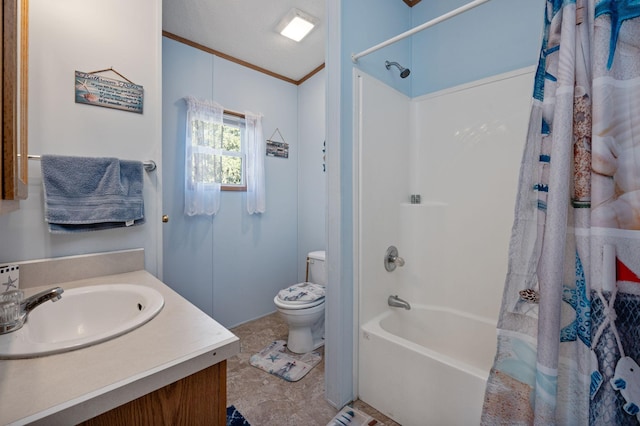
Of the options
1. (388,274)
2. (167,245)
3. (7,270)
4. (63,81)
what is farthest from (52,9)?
(388,274)

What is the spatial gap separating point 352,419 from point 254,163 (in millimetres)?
2089

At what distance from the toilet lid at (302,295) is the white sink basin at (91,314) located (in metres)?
1.15

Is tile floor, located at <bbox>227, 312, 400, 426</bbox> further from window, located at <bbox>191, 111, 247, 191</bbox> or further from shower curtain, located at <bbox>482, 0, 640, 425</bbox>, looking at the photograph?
window, located at <bbox>191, 111, 247, 191</bbox>

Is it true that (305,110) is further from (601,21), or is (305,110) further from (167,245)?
(601,21)

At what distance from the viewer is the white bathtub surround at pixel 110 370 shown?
51 centimetres

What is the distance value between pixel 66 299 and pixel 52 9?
1.26 meters

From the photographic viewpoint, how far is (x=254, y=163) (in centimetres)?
255

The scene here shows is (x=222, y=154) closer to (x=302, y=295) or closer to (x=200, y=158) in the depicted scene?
(x=200, y=158)

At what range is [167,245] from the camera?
2.13 meters

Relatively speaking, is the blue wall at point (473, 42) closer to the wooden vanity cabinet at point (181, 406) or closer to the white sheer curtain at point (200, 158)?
the white sheer curtain at point (200, 158)

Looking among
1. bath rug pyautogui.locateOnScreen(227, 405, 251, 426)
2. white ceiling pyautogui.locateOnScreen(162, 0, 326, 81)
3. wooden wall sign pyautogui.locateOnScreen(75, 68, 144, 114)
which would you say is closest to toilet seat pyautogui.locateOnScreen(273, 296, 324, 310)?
bath rug pyautogui.locateOnScreen(227, 405, 251, 426)

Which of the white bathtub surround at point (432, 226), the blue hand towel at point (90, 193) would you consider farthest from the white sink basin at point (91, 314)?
the white bathtub surround at point (432, 226)

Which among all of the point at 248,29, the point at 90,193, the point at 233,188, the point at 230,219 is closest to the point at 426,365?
the point at 90,193

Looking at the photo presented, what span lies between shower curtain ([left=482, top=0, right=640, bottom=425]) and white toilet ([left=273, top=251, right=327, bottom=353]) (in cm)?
132
